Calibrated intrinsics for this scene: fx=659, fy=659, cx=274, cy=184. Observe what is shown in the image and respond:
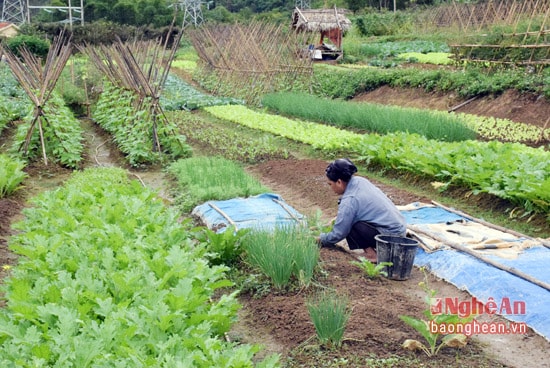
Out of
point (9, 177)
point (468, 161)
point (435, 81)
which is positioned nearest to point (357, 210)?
point (468, 161)

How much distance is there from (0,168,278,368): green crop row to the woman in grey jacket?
→ 1.34 metres

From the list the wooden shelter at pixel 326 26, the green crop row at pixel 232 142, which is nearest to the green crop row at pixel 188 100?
the green crop row at pixel 232 142

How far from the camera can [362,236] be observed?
6.41 m

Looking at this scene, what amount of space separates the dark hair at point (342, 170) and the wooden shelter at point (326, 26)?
25.3 metres

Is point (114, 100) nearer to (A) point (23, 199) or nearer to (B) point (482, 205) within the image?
(A) point (23, 199)

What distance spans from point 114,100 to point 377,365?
12.5m

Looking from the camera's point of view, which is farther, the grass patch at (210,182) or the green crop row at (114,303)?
the grass patch at (210,182)

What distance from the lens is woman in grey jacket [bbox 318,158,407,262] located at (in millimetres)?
6207

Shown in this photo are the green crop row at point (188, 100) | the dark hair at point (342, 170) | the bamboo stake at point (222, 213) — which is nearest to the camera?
the dark hair at point (342, 170)

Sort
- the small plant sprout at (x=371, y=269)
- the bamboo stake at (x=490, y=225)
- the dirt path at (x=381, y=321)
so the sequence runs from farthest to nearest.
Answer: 1. the bamboo stake at (x=490, y=225)
2. the small plant sprout at (x=371, y=269)
3. the dirt path at (x=381, y=321)

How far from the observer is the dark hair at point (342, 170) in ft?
20.3

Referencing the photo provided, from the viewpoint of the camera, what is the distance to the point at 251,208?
26.7 feet

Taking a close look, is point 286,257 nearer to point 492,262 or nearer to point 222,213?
point 492,262

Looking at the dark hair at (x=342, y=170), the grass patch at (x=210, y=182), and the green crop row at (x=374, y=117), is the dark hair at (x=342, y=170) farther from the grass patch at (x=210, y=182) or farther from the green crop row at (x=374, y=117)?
the green crop row at (x=374, y=117)
